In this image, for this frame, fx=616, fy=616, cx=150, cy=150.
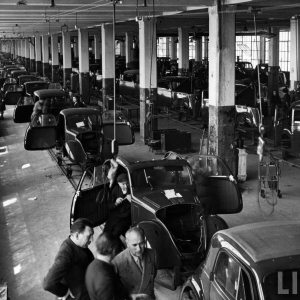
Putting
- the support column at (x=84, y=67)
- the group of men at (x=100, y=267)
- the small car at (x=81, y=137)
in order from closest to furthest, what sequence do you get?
the group of men at (x=100, y=267) < the small car at (x=81, y=137) < the support column at (x=84, y=67)

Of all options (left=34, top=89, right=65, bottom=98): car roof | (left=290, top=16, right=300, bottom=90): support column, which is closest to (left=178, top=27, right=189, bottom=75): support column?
(left=290, top=16, right=300, bottom=90): support column

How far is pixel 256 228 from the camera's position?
6586 millimetres

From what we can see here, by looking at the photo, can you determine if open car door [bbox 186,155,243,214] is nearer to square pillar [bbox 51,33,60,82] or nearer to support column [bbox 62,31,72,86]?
support column [bbox 62,31,72,86]

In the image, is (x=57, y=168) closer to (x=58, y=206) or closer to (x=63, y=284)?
(x=58, y=206)

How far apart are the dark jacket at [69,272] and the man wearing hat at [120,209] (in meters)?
2.96

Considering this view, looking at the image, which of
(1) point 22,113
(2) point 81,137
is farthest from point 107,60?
(2) point 81,137

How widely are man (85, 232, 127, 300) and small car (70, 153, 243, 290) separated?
254 cm

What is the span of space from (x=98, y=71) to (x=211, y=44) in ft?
105

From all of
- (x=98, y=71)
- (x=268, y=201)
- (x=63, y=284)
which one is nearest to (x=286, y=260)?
(x=63, y=284)

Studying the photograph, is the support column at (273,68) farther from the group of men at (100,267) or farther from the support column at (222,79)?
the group of men at (100,267)

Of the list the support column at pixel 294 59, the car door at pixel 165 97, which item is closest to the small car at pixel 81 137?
the car door at pixel 165 97

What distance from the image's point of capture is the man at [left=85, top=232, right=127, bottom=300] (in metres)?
5.85

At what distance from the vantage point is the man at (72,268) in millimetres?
6262

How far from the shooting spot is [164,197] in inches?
377
